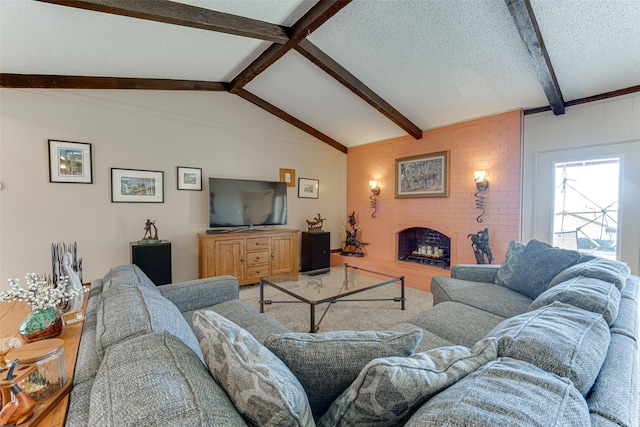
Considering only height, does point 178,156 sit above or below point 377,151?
below

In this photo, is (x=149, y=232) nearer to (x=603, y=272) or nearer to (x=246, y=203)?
(x=246, y=203)

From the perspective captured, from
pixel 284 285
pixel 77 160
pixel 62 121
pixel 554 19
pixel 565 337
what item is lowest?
pixel 284 285

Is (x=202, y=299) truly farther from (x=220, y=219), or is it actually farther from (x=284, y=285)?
(x=220, y=219)

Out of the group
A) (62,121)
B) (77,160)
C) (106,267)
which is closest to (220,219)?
(106,267)

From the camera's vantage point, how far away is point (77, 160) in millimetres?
3340

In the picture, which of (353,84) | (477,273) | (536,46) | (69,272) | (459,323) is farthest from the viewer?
(353,84)

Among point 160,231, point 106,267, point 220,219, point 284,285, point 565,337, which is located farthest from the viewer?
point 220,219

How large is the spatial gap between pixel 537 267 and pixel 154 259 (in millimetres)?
3967

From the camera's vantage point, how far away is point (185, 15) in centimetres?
238

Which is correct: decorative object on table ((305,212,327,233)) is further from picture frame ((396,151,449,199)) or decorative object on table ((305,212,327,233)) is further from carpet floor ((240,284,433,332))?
carpet floor ((240,284,433,332))

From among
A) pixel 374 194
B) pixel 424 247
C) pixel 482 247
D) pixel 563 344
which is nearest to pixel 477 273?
pixel 482 247

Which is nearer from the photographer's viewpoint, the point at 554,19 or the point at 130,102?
the point at 554,19

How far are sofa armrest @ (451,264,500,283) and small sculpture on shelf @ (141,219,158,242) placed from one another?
11.9 feet

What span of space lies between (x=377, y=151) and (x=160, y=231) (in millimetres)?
3837
